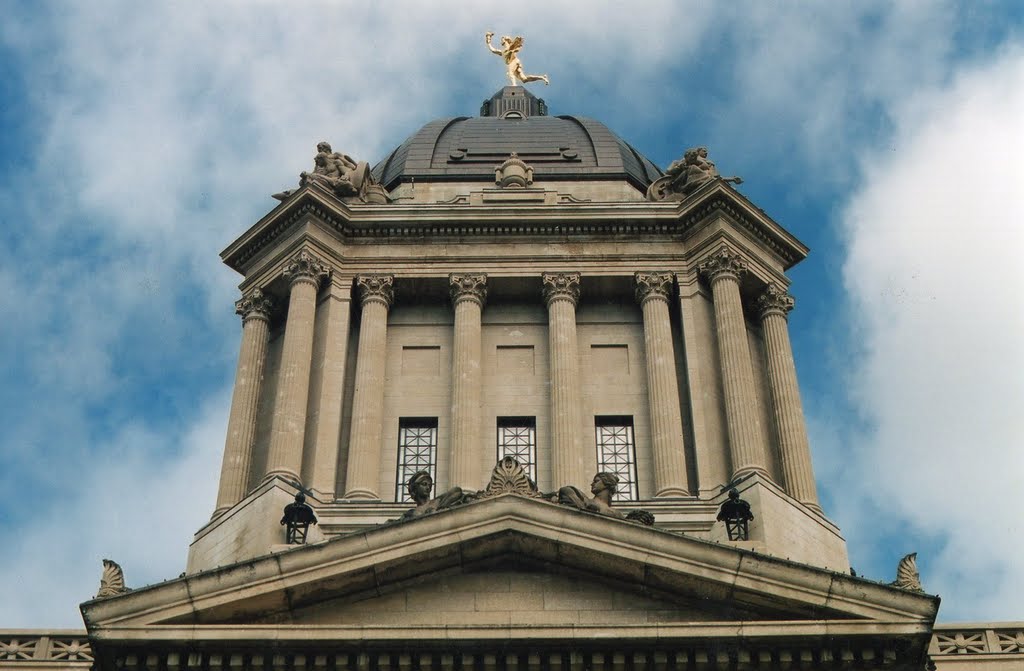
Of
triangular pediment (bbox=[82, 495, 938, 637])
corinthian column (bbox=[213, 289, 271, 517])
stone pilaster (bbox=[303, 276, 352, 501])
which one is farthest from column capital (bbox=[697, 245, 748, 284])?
triangular pediment (bbox=[82, 495, 938, 637])

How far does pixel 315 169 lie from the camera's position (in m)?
40.4

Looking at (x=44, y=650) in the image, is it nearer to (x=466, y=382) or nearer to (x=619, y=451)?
(x=466, y=382)

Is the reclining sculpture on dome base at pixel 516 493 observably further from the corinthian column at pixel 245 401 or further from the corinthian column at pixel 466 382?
the corinthian column at pixel 245 401

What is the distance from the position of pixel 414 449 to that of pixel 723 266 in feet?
25.5

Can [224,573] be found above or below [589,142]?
below

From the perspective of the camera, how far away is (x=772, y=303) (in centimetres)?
3853

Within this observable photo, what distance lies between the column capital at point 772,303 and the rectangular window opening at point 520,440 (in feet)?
19.2

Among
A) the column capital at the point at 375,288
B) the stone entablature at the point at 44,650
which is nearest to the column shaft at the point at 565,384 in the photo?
the column capital at the point at 375,288

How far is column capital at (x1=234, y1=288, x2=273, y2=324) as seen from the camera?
38.5 m

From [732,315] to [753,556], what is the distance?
44.6 feet

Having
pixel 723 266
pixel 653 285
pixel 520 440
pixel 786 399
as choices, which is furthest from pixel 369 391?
pixel 786 399

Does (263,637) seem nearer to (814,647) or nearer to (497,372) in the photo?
(814,647)

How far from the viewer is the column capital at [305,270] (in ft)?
125

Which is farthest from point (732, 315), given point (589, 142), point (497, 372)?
point (589, 142)
